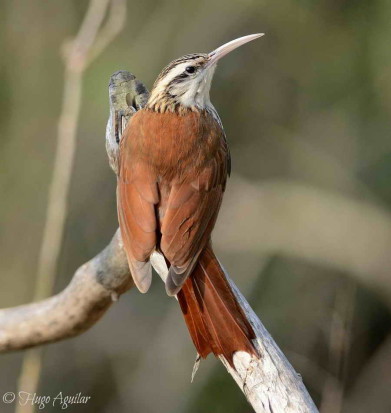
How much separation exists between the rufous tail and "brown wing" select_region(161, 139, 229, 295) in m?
0.06

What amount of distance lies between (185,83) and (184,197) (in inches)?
27.7

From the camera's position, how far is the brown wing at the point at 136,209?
3.55 metres

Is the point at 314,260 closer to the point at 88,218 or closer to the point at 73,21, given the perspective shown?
the point at 88,218

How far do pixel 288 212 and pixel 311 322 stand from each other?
0.76 meters

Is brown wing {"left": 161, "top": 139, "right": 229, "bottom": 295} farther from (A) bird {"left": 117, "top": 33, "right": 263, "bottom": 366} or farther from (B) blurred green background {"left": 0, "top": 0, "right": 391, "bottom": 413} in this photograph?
(B) blurred green background {"left": 0, "top": 0, "right": 391, "bottom": 413}

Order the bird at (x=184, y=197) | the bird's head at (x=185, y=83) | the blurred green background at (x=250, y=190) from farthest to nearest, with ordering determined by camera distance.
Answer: the blurred green background at (x=250, y=190) → the bird's head at (x=185, y=83) → the bird at (x=184, y=197)

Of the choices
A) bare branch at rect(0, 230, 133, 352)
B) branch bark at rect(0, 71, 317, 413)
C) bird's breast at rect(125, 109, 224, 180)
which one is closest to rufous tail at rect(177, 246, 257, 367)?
branch bark at rect(0, 71, 317, 413)

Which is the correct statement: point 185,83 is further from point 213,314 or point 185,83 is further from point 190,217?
point 213,314

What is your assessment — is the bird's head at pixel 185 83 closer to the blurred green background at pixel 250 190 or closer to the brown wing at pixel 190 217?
the brown wing at pixel 190 217

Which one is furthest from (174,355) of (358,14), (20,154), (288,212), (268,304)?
(358,14)

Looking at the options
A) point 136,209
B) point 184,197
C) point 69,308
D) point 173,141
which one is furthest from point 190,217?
point 69,308

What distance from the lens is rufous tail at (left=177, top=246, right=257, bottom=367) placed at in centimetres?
326

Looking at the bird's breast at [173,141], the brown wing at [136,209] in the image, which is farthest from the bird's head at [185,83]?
the brown wing at [136,209]

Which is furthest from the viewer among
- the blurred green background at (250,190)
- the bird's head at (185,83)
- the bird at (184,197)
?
the blurred green background at (250,190)
